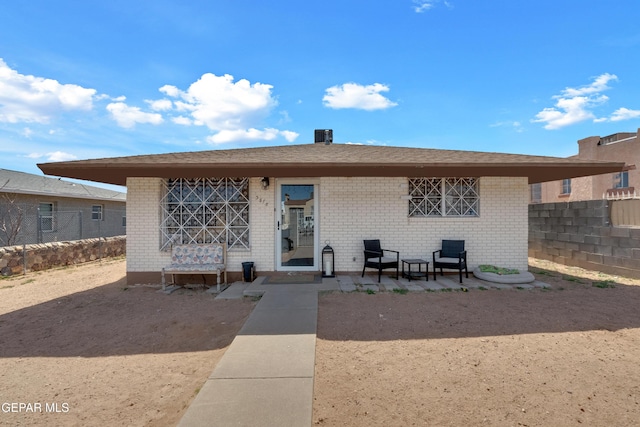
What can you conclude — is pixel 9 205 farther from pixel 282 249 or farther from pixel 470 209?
pixel 470 209

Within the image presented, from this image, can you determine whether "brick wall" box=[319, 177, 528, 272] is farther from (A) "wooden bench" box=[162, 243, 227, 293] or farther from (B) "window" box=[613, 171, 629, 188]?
(B) "window" box=[613, 171, 629, 188]

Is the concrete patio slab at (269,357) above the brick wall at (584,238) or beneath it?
beneath

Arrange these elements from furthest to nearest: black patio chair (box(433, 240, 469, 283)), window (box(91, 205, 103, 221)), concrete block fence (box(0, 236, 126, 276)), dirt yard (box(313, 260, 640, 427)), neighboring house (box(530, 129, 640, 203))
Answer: window (box(91, 205, 103, 221)), neighboring house (box(530, 129, 640, 203)), concrete block fence (box(0, 236, 126, 276)), black patio chair (box(433, 240, 469, 283)), dirt yard (box(313, 260, 640, 427))

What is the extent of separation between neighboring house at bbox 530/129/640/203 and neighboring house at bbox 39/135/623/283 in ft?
29.9

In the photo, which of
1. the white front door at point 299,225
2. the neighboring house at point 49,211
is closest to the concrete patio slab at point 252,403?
the white front door at point 299,225

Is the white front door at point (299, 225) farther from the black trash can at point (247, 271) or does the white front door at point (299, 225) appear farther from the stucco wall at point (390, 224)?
the black trash can at point (247, 271)

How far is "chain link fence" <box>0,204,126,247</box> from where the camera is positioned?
1123 cm

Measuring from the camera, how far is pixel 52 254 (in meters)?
9.70

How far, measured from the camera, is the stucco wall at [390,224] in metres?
7.45

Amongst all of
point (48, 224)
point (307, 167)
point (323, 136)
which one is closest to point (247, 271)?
point (307, 167)

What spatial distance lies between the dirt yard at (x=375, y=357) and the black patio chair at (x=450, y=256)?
0.92 meters

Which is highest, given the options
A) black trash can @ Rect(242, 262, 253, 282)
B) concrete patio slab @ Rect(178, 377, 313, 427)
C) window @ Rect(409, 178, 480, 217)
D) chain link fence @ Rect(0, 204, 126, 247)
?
window @ Rect(409, 178, 480, 217)

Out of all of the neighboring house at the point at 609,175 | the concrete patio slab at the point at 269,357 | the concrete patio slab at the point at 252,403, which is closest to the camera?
the concrete patio slab at the point at 252,403

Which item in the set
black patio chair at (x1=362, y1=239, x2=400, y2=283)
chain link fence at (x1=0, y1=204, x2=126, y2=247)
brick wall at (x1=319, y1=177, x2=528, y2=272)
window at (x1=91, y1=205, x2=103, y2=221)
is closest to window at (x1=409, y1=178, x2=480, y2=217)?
brick wall at (x1=319, y1=177, x2=528, y2=272)
